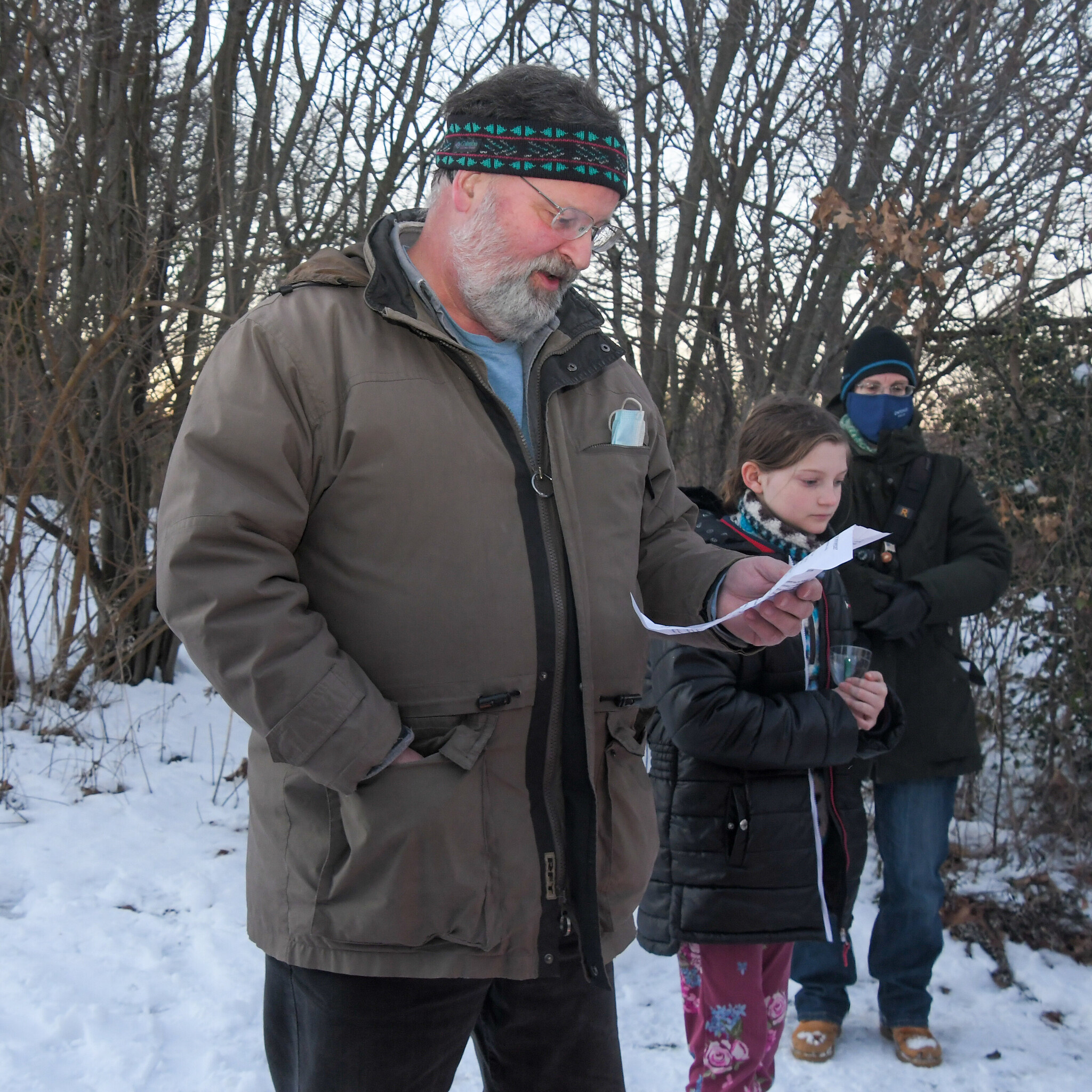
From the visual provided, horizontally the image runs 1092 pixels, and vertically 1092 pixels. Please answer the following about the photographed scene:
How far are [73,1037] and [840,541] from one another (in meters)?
2.60

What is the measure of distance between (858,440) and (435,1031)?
2.48m

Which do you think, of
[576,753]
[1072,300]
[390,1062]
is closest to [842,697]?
[576,753]

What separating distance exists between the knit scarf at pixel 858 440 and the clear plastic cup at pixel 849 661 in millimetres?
1147

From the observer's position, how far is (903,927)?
3363 mm

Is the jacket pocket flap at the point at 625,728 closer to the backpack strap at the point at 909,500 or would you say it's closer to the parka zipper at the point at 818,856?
the parka zipper at the point at 818,856

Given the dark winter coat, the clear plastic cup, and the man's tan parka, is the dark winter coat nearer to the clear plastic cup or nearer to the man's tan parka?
the clear plastic cup

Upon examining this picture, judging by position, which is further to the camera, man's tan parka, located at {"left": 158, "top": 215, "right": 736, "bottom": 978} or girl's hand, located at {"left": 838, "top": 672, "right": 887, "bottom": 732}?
girl's hand, located at {"left": 838, "top": 672, "right": 887, "bottom": 732}

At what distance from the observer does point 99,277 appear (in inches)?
231

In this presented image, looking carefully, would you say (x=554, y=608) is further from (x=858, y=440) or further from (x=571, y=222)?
(x=858, y=440)

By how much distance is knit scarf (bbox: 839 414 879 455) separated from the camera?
3581mm

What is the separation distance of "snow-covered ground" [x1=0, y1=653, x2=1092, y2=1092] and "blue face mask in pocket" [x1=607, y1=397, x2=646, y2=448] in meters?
2.06

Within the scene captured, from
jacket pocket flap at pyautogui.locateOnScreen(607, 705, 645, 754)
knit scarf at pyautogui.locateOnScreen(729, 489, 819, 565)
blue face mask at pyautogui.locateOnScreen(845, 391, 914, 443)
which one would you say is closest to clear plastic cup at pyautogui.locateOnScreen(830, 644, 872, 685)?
knit scarf at pyautogui.locateOnScreen(729, 489, 819, 565)

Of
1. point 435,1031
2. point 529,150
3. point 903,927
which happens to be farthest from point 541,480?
point 903,927

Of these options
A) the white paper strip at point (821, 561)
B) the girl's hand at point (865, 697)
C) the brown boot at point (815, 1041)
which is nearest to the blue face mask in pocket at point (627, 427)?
the white paper strip at point (821, 561)
